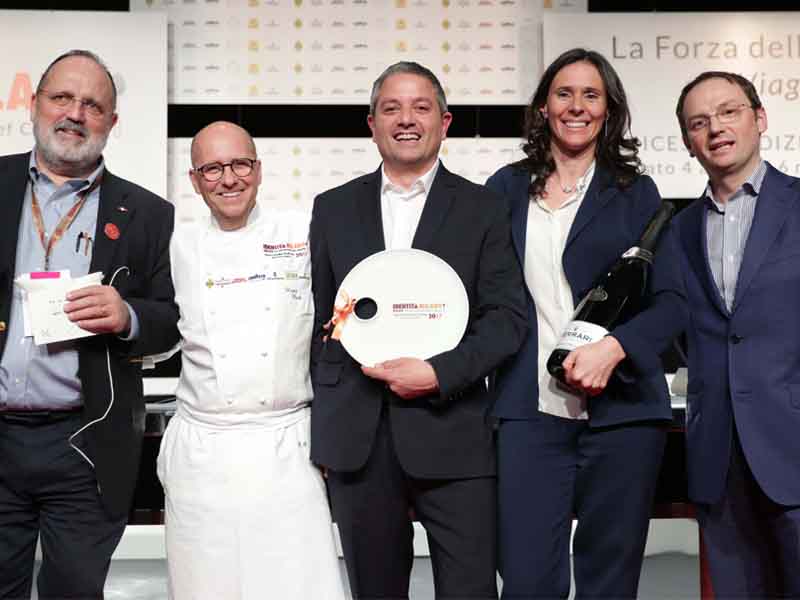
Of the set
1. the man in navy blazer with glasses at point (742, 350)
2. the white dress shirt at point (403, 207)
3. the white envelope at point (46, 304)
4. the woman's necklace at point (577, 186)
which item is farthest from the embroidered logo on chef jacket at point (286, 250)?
the man in navy blazer with glasses at point (742, 350)

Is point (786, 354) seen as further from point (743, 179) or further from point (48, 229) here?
point (48, 229)

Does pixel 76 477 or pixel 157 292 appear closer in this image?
pixel 76 477

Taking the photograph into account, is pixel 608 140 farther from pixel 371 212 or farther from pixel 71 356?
pixel 71 356

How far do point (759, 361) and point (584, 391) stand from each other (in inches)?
18.7

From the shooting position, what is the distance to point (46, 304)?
2.15 m

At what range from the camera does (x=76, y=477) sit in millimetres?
2273

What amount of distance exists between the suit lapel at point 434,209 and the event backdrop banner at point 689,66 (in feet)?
8.88

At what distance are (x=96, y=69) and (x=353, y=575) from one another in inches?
59.3

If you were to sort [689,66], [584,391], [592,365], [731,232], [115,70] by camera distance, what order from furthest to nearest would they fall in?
1. [689,66]
2. [115,70]
3. [731,232]
4. [584,391]
5. [592,365]

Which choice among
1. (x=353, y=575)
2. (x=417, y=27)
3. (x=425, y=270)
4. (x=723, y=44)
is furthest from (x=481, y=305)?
(x=723, y=44)

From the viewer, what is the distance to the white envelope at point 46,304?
2.14m

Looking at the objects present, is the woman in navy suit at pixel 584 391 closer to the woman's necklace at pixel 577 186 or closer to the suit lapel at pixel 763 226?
the woman's necklace at pixel 577 186

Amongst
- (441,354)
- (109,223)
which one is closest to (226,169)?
(109,223)

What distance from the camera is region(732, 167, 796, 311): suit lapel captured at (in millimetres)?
2281
